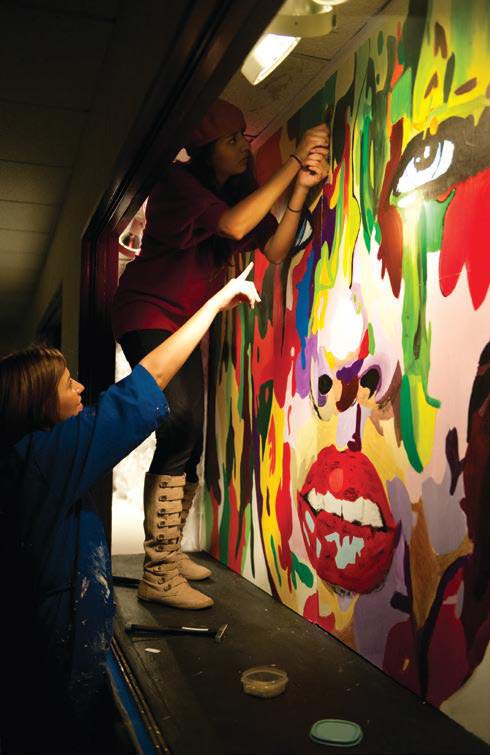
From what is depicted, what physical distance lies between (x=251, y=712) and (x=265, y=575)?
113 centimetres

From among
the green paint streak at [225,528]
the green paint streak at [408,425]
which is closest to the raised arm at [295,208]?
the green paint streak at [408,425]

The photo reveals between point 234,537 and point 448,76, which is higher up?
point 448,76

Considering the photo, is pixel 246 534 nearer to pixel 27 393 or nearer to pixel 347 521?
pixel 347 521

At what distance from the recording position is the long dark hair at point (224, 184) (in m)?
3.00

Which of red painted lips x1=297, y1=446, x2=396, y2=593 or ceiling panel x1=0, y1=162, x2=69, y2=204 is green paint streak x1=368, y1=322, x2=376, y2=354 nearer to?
red painted lips x1=297, y1=446, x2=396, y2=593

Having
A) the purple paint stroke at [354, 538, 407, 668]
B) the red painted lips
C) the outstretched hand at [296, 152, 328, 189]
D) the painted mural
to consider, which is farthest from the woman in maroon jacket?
the purple paint stroke at [354, 538, 407, 668]

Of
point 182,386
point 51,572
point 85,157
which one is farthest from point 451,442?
point 85,157

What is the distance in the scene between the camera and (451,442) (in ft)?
5.69

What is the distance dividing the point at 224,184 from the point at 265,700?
2.04 metres

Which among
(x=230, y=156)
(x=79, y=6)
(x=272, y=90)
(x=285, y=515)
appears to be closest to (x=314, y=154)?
(x=272, y=90)

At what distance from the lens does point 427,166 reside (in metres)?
1.86

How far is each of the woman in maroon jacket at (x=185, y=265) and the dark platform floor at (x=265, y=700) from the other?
271 millimetres

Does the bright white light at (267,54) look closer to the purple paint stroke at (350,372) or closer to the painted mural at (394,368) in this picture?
the painted mural at (394,368)

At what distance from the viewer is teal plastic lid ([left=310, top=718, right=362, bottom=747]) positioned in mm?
1554
